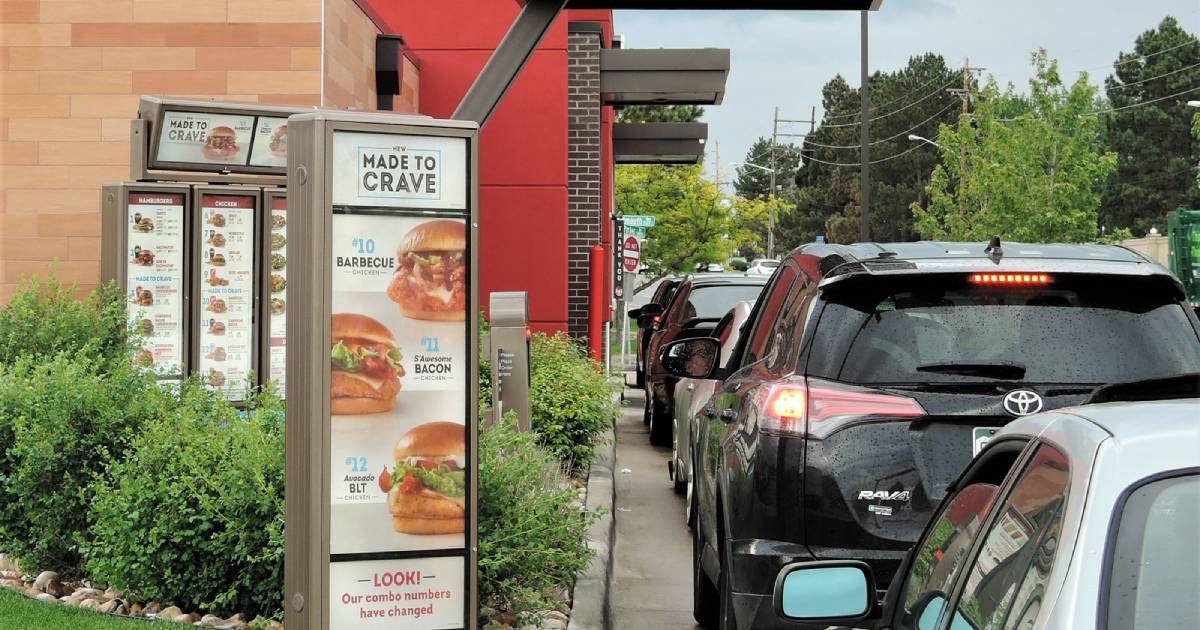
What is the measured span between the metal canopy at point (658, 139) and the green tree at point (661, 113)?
980 inches

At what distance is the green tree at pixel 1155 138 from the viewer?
82562mm

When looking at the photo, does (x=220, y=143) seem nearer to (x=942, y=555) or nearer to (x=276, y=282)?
(x=276, y=282)

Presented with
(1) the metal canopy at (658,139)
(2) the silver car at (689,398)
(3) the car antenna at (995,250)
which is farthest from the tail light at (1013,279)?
(1) the metal canopy at (658,139)

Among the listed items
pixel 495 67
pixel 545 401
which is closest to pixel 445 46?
pixel 545 401

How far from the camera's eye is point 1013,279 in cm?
510

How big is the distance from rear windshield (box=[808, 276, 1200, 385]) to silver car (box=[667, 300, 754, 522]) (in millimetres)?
4530

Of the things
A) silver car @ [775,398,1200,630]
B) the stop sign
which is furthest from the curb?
the stop sign

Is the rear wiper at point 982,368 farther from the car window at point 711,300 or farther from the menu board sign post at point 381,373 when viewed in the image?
the car window at point 711,300

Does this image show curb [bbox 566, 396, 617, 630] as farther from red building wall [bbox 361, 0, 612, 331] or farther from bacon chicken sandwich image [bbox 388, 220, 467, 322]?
red building wall [bbox 361, 0, 612, 331]

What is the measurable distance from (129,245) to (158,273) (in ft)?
1.04

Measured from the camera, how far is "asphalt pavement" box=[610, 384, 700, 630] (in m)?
8.23

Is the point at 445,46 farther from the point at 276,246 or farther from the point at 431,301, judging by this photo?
the point at 431,301

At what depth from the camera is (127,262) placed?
434 inches

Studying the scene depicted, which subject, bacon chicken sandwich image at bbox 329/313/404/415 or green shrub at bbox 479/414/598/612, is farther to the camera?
green shrub at bbox 479/414/598/612
